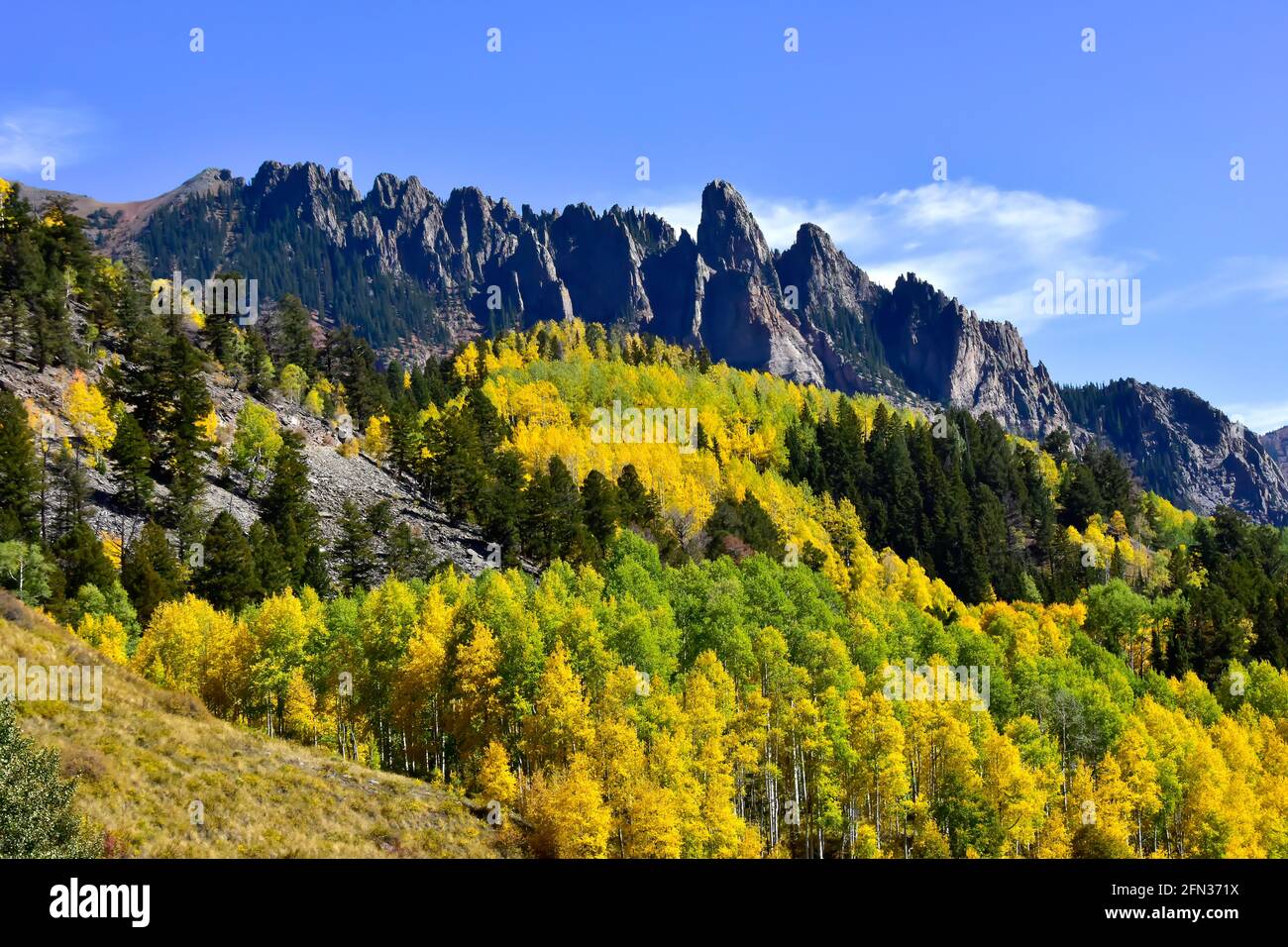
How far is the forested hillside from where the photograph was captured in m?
54.0

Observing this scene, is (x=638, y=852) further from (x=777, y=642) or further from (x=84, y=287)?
(x=84, y=287)

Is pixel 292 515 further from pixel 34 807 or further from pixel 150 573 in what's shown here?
pixel 34 807

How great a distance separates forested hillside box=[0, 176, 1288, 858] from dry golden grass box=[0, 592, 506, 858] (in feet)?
19.0

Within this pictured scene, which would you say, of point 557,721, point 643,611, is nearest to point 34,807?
point 557,721

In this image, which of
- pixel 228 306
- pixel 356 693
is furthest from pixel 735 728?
pixel 228 306

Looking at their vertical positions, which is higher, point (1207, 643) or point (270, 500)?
point (270, 500)

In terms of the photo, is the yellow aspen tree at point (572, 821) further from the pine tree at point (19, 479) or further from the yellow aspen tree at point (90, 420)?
the yellow aspen tree at point (90, 420)

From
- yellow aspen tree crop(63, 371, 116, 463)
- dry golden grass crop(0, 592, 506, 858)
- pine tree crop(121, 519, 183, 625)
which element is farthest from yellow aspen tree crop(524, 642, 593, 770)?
yellow aspen tree crop(63, 371, 116, 463)

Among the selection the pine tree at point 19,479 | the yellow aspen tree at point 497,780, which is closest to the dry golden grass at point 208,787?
the yellow aspen tree at point 497,780

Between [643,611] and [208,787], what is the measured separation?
4277 centimetres

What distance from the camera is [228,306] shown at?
133 meters

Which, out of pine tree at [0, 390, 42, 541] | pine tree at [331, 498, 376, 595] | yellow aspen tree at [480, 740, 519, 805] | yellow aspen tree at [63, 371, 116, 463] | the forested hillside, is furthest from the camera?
yellow aspen tree at [63, 371, 116, 463]

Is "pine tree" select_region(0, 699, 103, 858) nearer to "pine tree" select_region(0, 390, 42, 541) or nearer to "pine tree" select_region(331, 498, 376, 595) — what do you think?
"pine tree" select_region(0, 390, 42, 541)

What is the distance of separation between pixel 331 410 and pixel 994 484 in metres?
119
